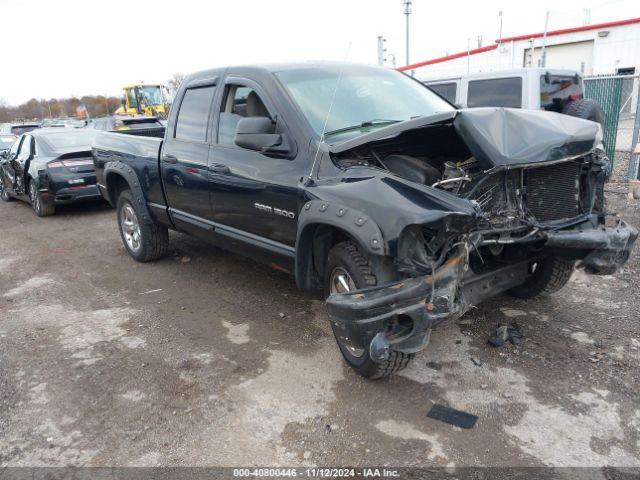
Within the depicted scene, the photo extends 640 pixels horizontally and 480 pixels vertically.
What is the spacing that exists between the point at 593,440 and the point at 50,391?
3443 millimetres

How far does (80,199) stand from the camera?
9.32 meters

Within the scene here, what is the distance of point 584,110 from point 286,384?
686 cm

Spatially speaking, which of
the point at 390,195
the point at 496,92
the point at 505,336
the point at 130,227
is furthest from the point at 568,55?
the point at 390,195

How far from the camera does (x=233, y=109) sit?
449 cm

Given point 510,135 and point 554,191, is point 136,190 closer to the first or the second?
point 510,135

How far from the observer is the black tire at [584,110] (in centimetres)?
787

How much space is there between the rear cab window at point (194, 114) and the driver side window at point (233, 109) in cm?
25

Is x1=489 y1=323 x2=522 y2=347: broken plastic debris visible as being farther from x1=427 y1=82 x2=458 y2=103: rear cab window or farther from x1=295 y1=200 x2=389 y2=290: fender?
x1=427 y1=82 x2=458 y2=103: rear cab window

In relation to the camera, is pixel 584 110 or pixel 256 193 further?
pixel 584 110

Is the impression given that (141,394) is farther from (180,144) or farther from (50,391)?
(180,144)

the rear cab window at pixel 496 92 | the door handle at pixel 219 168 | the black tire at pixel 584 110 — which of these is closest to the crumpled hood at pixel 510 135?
the door handle at pixel 219 168

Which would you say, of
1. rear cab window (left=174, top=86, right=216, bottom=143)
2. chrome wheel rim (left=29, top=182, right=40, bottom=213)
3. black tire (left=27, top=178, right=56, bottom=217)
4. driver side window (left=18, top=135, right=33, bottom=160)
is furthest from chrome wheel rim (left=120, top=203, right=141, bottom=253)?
driver side window (left=18, top=135, right=33, bottom=160)

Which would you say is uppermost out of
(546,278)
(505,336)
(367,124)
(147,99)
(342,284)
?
(147,99)

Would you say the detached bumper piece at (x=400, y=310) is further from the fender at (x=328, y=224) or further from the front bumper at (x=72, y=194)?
the front bumper at (x=72, y=194)
